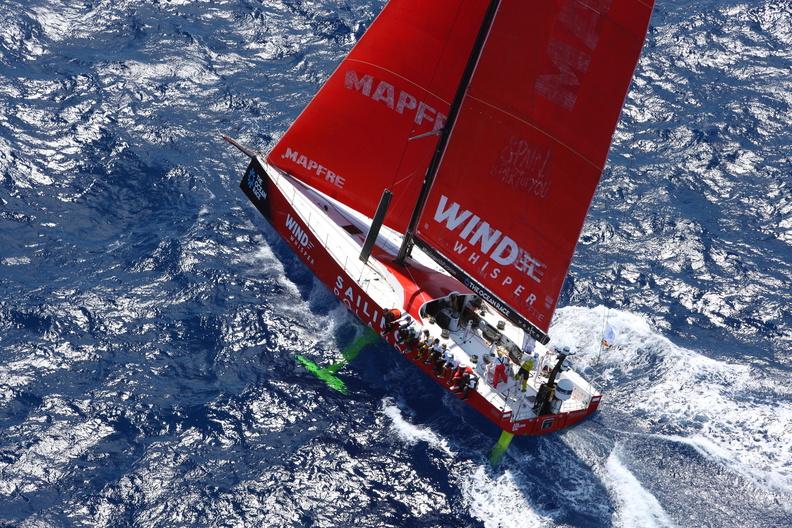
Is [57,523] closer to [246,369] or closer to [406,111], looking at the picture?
[246,369]

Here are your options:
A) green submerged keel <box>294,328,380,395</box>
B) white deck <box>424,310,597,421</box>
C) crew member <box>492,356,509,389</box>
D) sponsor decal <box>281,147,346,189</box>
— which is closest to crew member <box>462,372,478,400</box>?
white deck <box>424,310,597,421</box>

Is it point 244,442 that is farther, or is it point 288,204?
point 288,204

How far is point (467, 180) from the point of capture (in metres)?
32.1

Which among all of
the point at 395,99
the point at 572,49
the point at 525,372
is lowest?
the point at 525,372

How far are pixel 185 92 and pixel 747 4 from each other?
95.3 ft


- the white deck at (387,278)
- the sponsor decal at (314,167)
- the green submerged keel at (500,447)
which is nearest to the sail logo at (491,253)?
the white deck at (387,278)

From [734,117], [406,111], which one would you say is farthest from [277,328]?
[734,117]

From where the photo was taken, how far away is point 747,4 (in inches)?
2014

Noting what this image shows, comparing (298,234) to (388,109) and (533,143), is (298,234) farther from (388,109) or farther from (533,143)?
(533,143)

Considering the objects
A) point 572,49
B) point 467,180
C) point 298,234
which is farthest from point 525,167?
point 298,234

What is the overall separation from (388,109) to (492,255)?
6.52 meters

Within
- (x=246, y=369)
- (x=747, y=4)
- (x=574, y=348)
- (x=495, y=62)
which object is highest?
Answer: (x=747, y=4)

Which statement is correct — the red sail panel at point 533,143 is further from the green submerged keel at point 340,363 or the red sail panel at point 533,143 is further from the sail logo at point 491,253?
the green submerged keel at point 340,363

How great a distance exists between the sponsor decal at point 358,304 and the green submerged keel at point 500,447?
214 inches
